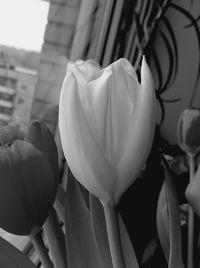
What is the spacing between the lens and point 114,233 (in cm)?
27

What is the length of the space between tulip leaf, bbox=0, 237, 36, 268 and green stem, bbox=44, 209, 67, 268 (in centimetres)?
3

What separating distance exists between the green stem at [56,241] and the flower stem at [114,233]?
0.06 m

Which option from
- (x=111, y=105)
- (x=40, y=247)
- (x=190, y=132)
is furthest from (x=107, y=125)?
(x=190, y=132)

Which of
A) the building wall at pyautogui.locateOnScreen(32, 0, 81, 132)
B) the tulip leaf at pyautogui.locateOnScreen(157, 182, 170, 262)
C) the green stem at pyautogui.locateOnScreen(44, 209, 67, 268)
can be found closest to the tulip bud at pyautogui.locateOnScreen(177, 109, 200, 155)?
the tulip leaf at pyautogui.locateOnScreen(157, 182, 170, 262)

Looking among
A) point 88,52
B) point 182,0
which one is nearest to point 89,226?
point 88,52

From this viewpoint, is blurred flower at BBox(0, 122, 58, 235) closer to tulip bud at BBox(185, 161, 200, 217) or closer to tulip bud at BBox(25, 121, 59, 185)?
tulip bud at BBox(25, 121, 59, 185)

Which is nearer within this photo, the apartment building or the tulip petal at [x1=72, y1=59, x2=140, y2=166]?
the tulip petal at [x1=72, y1=59, x2=140, y2=166]

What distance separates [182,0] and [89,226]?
128cm

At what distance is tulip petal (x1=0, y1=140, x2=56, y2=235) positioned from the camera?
24cm

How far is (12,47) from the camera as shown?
87cm

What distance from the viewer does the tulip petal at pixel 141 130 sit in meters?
0.24

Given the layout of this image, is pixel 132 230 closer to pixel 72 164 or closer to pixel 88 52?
pixel 72 164

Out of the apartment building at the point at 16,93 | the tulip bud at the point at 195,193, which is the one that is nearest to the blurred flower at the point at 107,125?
the tulip bud at the point at 195,193

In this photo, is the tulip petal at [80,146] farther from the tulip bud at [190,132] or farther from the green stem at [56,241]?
the tulip bud at [190,132]
